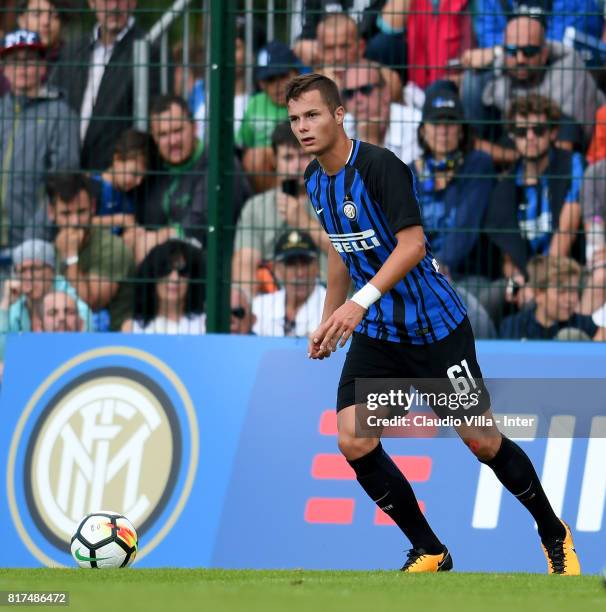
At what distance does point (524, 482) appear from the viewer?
22.1ft

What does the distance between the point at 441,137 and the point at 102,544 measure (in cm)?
364

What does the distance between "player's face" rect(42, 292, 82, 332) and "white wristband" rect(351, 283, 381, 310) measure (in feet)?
11.3

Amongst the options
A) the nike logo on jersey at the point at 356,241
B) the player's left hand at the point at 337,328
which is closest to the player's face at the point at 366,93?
the nike logo on jersey at the point at 356,241

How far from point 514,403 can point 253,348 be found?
1680mm

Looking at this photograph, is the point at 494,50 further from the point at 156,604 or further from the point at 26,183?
the point at 156,604

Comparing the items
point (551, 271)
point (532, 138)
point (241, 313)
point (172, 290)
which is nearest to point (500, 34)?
point (532, 138)

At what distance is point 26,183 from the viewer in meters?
9.50

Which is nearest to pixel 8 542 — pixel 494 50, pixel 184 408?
pixel 184 408

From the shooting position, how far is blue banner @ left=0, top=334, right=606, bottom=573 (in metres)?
8.20

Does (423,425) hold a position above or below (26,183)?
below

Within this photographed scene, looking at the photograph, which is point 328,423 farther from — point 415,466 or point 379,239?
point 379,239

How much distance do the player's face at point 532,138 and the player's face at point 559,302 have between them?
0.89 m

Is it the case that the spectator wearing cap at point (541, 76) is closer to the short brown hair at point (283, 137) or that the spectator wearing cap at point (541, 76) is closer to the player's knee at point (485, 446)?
the short brown hair at point (283, 137)

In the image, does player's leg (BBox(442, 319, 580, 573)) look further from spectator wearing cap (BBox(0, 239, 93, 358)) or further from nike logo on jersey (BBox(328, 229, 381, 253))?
spectator wearing cap (BBox(0, 239, 93, 358))
